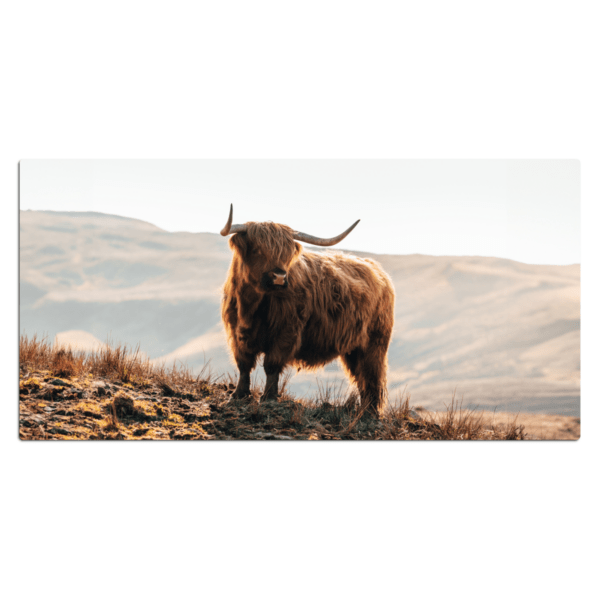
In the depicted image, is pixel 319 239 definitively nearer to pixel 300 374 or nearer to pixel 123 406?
pixel 300 374

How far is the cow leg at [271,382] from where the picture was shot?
4832 mm

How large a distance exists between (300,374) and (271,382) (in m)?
0.60

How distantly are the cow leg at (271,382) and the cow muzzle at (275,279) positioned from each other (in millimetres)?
674

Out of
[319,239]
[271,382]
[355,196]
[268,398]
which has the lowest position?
[268,398]

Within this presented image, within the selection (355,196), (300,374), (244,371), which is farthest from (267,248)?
(300,374)

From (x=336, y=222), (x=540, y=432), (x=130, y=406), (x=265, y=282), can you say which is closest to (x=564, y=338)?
(x=540, y=432)

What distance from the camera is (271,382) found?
4844mm

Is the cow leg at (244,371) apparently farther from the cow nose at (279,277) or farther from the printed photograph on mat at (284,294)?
the cow nose at (279,277)

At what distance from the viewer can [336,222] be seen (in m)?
5.00

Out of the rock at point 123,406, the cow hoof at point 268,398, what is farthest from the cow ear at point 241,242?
the rock at point 123,406

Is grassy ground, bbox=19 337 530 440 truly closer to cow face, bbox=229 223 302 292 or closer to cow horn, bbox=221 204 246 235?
cow face, bbox=229 223 302 292

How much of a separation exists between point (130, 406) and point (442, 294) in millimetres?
2795

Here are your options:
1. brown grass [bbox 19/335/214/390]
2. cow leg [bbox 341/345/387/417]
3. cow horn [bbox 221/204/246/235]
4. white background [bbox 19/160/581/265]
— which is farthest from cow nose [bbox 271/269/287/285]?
cow leg [bbox 341/345/387/417]

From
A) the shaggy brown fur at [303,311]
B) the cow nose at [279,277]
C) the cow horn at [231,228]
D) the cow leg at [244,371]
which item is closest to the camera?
the cow horn at [231,228]
